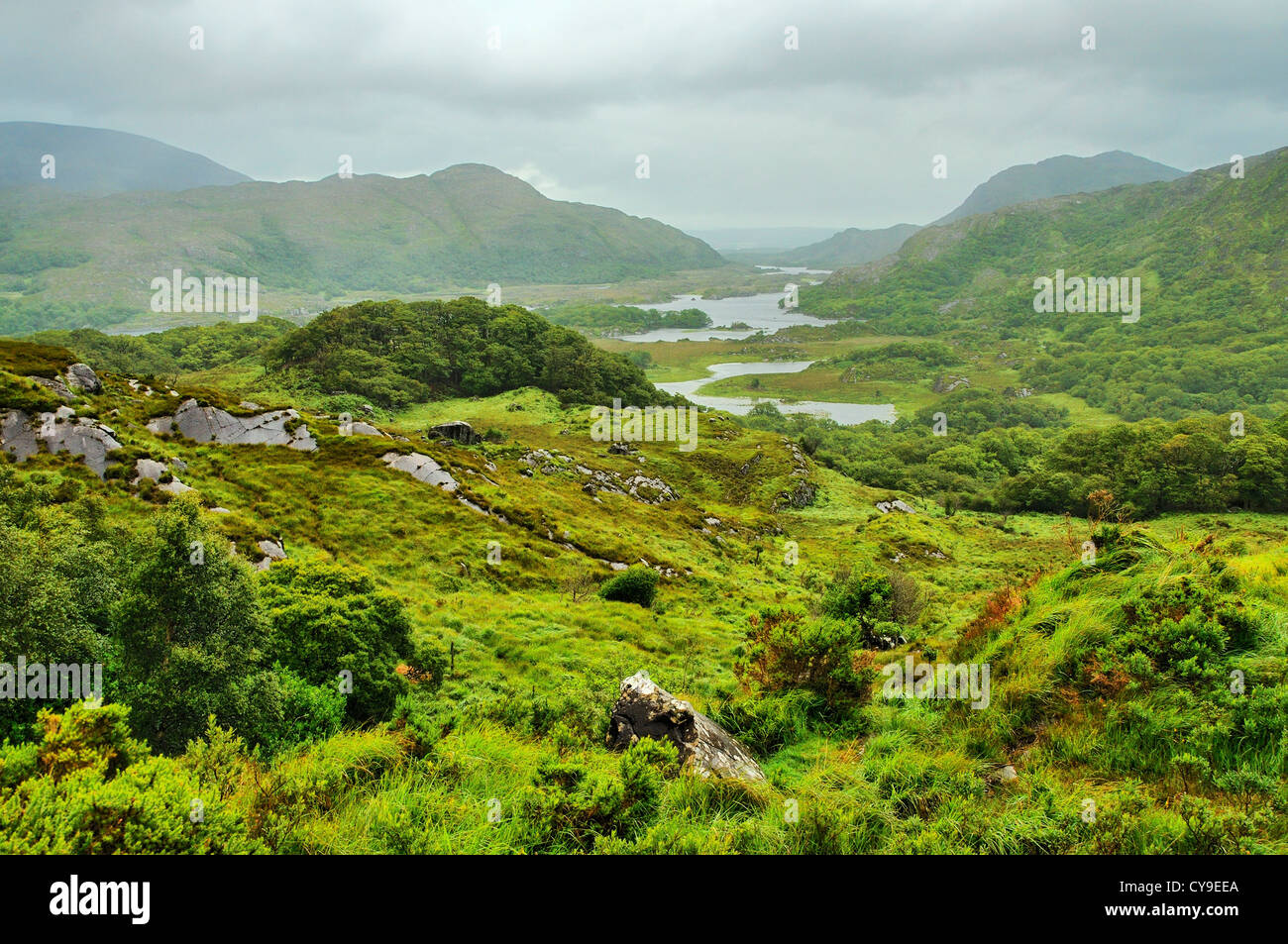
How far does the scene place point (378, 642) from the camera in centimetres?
1236

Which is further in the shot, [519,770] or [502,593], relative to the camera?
[502,593]

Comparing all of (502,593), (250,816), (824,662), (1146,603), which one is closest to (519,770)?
(250,816)

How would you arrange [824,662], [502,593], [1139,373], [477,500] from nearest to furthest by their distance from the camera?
1. [824,662]
2. [502,593]
3. [477,500]
4. [1139,373]

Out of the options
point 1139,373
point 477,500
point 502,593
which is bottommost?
point 502,593

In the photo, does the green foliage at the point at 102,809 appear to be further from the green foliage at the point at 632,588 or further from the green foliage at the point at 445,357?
the green foliage at the point at 445,357
